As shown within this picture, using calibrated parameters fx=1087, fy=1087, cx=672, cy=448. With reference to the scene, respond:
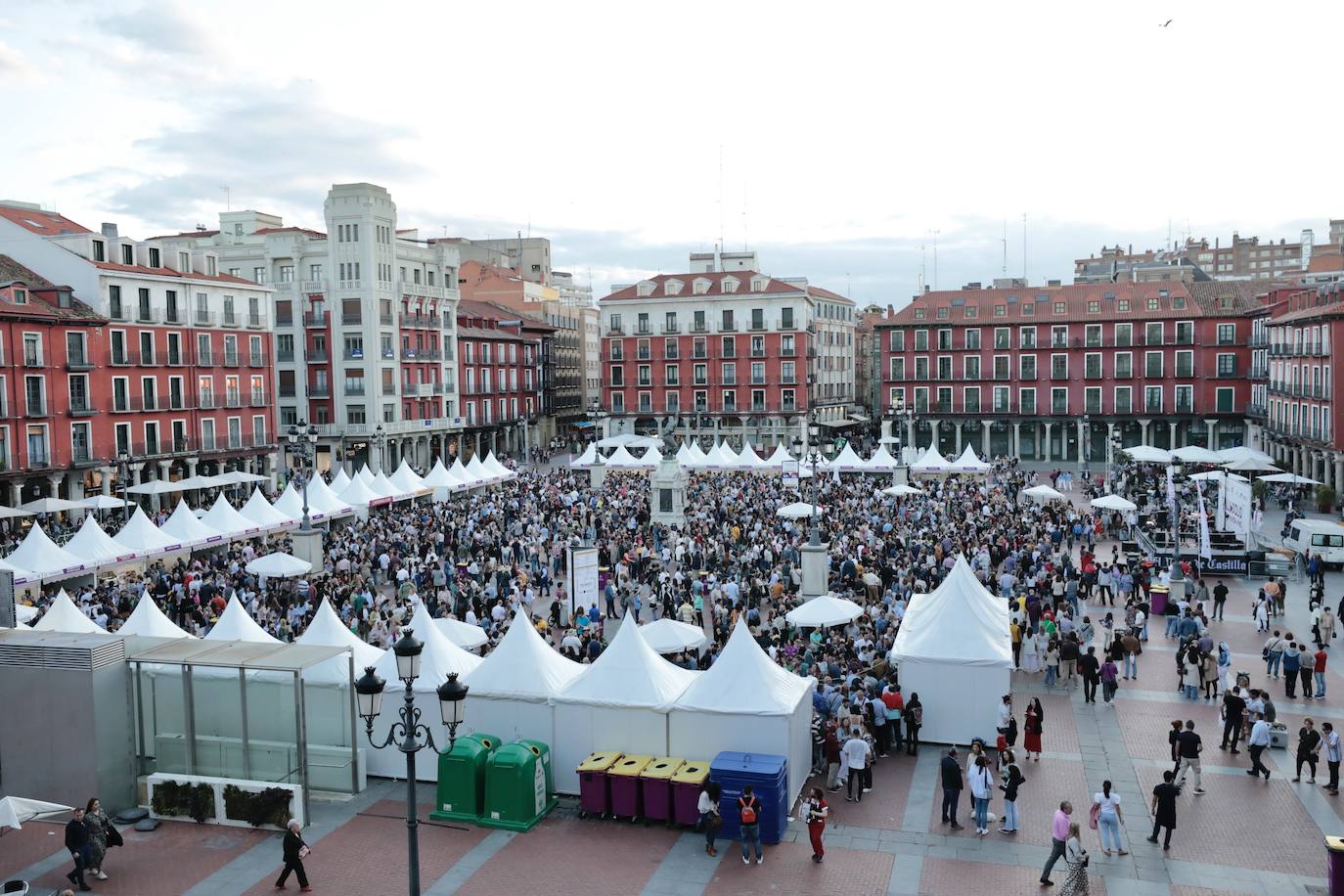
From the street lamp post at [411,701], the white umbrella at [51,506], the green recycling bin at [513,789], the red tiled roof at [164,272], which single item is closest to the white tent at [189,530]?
the white umbrella at [51,506]

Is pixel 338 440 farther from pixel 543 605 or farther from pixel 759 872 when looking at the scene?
pixel 759 872

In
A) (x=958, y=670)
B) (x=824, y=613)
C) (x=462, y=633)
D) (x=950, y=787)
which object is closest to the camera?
(x=950, y=787)

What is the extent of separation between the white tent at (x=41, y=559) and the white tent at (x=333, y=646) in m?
10.3

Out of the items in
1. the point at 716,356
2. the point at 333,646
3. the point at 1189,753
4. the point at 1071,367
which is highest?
the point at 716,356

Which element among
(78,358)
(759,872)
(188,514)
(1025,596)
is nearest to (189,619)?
(188,514)

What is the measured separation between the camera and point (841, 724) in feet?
50.0

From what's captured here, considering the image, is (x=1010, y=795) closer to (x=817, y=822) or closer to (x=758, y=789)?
(x=817, y=822)

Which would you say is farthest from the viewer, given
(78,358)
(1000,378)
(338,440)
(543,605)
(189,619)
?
(1000,378)

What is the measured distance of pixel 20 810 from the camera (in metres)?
12.2

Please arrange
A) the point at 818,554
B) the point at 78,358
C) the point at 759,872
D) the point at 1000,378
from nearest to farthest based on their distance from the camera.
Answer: the point at 759,872 → the point at 818,554 → the point at 78,358 → the point at 1000,378

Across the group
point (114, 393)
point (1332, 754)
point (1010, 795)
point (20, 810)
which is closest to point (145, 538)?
point (20, 810)

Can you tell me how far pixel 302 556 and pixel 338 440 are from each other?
33.6 m

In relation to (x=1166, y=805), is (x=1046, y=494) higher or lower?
higher

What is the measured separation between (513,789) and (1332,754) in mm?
10781
